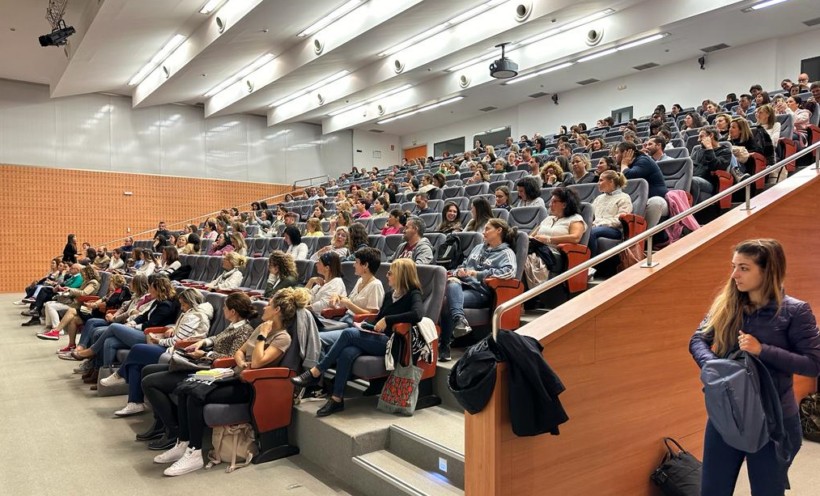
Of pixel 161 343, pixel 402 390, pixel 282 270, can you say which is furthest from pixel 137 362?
pixel 402 390

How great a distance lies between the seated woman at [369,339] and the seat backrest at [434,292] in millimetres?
126

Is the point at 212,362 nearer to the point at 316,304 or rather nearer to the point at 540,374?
the point at 316,304

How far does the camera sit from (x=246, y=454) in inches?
119

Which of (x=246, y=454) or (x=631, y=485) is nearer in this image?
(x=631, y=485)

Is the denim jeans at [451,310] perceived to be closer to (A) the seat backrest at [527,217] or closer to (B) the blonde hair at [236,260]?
(A) the seat backrest at [527,217]

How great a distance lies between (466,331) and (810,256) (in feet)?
7.27

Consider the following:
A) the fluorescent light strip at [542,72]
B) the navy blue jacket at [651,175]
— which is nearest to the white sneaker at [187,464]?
the navy blue jacket at [651,175]

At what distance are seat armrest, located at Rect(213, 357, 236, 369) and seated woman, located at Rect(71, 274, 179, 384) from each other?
1260 millimetres

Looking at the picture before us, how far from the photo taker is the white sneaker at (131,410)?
380cm

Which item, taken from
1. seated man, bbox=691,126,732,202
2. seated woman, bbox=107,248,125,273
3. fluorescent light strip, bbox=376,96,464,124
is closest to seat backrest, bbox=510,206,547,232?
seated man, bbox=691,126,732,202

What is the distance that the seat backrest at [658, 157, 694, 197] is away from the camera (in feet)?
A: 14.3

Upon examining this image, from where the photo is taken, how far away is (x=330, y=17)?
380 inches

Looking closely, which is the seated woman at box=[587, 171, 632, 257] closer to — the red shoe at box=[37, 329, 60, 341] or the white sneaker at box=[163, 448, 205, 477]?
the white sneaker at box=[163, 448, 205, 477]

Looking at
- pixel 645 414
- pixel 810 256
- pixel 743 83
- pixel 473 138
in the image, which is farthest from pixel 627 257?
pixel 473 138
